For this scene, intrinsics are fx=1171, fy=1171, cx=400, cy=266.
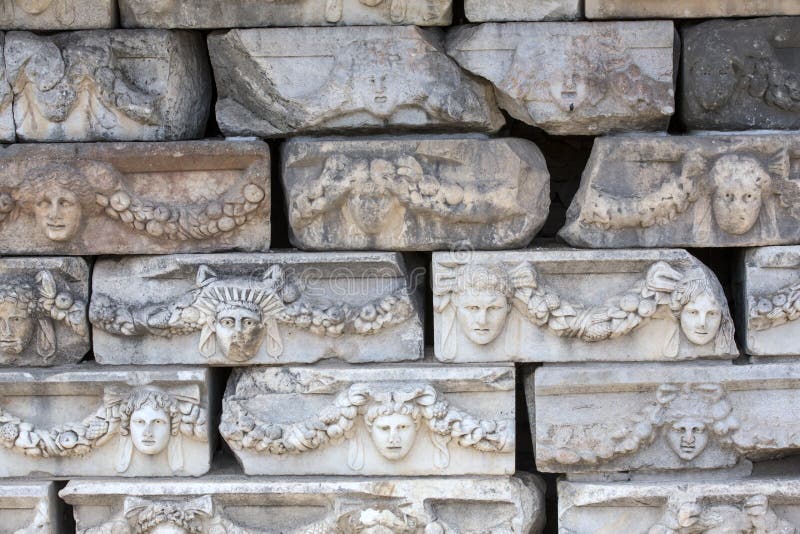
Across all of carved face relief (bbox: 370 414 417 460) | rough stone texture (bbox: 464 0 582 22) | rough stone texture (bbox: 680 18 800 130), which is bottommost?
carved face relief (bbox: 370 414 417 460)

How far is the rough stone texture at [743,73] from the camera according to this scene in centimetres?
417

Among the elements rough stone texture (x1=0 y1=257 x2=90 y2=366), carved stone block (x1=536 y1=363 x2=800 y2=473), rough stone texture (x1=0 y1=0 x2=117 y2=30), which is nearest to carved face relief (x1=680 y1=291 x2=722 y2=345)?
carved stone block (x1=536 y1=363 x2=800 y2=473)

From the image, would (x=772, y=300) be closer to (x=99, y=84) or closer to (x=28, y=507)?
(x=99, y=84)

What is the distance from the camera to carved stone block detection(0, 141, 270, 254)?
13.6 ft

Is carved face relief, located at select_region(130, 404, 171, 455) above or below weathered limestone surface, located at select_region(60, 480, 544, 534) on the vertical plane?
above

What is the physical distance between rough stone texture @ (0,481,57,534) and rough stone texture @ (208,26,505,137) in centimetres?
159

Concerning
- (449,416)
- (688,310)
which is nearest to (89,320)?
(449,416)

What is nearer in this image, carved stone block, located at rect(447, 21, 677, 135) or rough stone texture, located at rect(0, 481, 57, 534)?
carved stone block, located at rect(447, 21, 677, 135)

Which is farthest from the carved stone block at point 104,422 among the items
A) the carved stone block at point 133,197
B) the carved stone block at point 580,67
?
the carved stone block at point 580,67

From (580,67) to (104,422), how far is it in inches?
83.8

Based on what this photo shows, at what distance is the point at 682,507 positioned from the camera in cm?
418

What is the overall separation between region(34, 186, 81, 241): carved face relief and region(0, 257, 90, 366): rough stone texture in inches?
4.6

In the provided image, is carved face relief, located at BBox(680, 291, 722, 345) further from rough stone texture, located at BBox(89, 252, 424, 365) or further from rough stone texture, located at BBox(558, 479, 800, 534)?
rough stone texture, located at BBox(89, 252, 424, 365)

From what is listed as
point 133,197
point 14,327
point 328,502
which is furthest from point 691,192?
point 14,327
